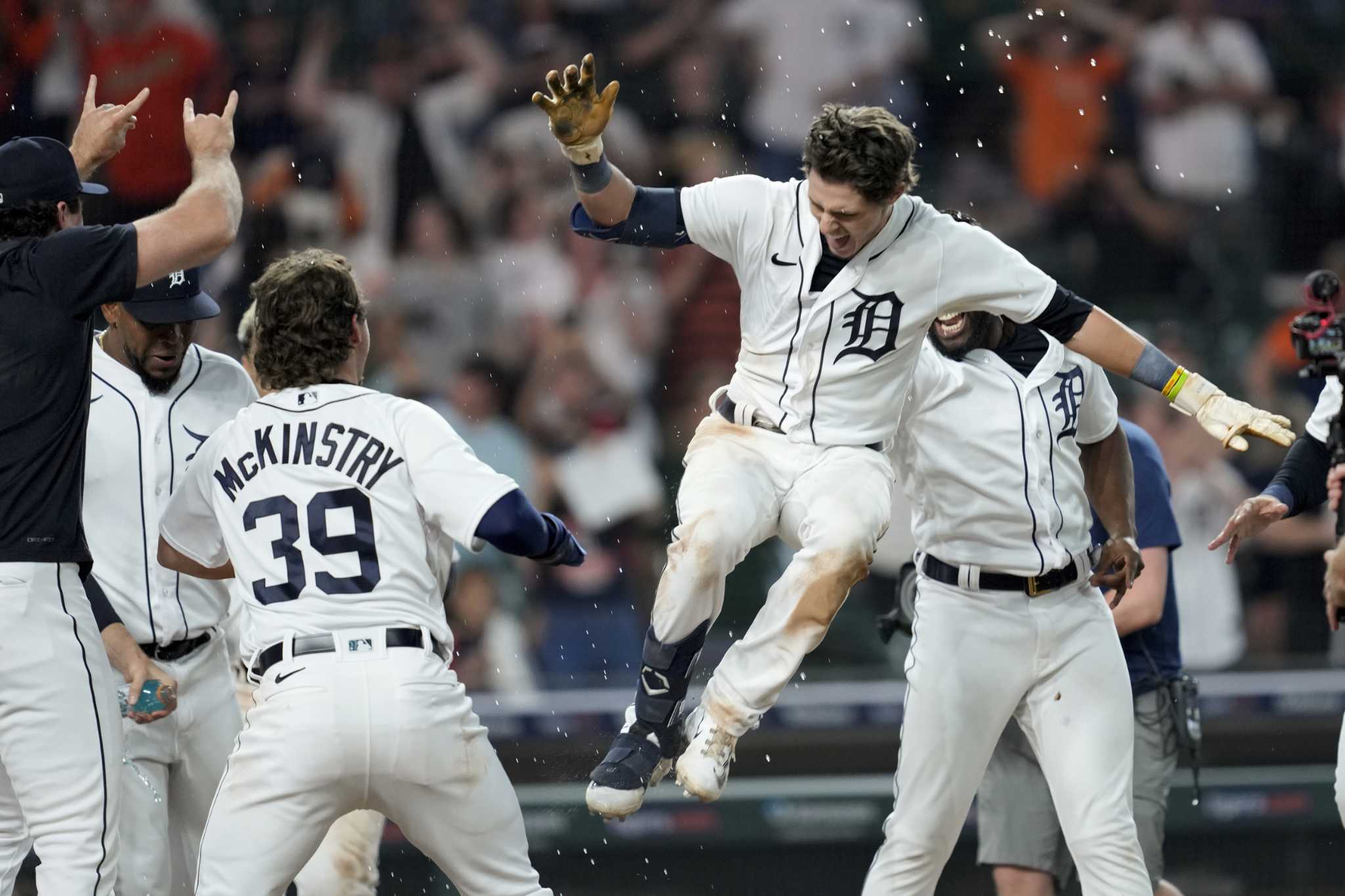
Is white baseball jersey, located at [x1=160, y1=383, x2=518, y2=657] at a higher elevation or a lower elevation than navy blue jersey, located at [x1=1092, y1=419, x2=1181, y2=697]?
higher

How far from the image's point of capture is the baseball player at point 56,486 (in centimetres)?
362

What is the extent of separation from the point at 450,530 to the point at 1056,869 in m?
2.32

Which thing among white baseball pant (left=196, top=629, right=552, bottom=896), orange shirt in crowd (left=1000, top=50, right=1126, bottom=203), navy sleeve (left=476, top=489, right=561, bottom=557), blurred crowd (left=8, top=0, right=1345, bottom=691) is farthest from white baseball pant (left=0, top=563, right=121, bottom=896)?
orange shirt in crowd (left=1000, top=50, right=1126, bottom=203)

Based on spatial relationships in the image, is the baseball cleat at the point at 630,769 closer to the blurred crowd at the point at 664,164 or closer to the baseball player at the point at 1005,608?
the baseball player at the point at 1005,608

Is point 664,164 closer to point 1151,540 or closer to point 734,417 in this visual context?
point 1151,540

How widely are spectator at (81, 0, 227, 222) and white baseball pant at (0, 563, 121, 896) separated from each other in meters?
5.47

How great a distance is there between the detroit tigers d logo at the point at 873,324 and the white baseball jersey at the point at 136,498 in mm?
1736

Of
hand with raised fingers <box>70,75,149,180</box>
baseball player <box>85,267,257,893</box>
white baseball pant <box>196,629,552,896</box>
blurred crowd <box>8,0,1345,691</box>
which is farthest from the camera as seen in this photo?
blurred crowd <box>8,0,1345,691</box>

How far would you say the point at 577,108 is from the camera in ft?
13.2

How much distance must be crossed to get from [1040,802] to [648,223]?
2.04 m

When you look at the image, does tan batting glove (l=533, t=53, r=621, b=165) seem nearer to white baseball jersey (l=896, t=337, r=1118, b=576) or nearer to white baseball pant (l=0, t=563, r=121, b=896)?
white baseball jersey (l=896, t=337, r=1118, b=576)

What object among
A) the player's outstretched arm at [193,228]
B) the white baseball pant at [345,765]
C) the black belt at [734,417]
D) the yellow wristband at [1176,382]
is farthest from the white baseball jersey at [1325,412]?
the player's outstretched arm at [193,228]

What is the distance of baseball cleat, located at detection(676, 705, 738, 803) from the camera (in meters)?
4.02

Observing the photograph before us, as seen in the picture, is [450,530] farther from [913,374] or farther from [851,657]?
[851,657]
